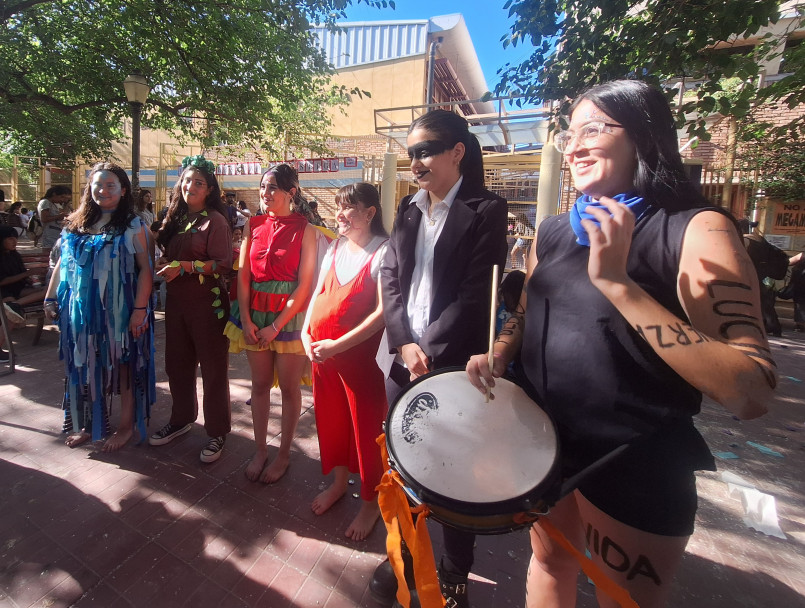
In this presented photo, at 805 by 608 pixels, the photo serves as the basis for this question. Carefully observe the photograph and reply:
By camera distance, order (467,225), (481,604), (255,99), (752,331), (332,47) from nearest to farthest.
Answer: (752,331)
(467,225)
(481,604)
(255,99)
(332,47)

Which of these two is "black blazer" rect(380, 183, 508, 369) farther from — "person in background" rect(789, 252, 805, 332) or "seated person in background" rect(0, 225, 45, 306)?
"person in background" rect(789, 252, 805, 332)

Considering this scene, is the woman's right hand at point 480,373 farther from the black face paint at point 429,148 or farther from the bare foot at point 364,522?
the bare foot at point 364,522

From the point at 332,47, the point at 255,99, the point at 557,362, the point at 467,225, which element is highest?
the point at 332,47

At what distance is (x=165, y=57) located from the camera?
8055 millimetres

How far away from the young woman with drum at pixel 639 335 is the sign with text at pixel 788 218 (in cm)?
1258

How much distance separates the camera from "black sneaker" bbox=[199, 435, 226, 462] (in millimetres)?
2992

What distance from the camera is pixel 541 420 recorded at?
133cm

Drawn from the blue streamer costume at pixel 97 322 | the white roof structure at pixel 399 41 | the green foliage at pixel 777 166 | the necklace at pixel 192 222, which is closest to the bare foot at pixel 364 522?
the blue streamer costume at pixel 97 322

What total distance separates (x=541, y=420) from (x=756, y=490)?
2794mm

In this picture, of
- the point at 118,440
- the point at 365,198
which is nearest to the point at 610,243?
the point at 365,198

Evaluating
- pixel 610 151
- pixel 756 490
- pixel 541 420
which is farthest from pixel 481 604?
pixel 756 490

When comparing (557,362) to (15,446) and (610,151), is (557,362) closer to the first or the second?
(610,151)

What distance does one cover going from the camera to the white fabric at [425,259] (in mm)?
1853

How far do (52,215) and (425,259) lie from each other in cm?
879
